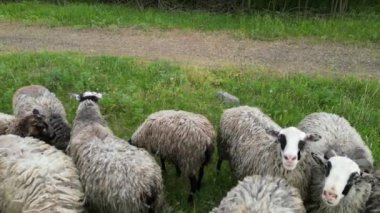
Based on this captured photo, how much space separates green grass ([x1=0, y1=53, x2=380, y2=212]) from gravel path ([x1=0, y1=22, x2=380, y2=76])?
102cm

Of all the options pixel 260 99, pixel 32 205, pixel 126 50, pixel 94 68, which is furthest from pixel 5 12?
pixel 32 205

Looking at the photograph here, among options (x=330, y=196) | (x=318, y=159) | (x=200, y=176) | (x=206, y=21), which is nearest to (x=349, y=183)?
(x=330, y=196)

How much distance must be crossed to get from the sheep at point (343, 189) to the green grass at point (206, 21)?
7757 millimetres

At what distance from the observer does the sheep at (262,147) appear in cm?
604

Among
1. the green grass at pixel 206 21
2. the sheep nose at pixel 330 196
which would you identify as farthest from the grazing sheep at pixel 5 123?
the green grass at pixel 206 21

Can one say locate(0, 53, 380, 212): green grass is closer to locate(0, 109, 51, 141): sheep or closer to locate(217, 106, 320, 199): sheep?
locate(217, 106, 320, 199): sheep

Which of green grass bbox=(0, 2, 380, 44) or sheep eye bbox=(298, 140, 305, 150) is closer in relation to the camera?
sheep eye bbox=(298, 140, 305, 150)

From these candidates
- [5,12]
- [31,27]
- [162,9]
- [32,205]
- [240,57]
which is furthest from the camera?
[162,9]

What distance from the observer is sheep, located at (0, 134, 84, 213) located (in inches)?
202

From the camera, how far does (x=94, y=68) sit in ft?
33.8

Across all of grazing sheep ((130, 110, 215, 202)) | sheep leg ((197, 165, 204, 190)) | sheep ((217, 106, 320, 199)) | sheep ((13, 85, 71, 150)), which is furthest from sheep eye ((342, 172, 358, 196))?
sheep ((13, 85, 71, 150))

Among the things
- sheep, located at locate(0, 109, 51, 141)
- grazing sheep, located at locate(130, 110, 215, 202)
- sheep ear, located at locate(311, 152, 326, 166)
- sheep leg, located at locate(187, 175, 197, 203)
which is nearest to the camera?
sheep ear, located at locate(311, 152, 326, 166)

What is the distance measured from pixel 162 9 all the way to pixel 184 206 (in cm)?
969

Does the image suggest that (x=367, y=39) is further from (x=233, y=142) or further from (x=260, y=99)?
(x=233, y=142)
